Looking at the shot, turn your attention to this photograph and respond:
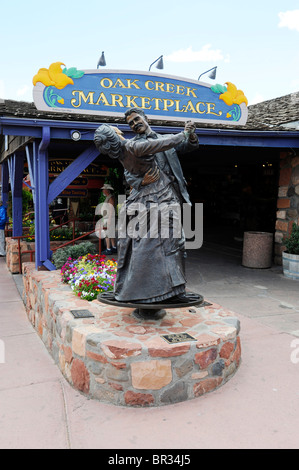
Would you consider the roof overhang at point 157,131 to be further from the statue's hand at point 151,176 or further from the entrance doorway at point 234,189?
the statue's hand at point 151,176

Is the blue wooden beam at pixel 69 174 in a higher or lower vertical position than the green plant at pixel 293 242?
higher

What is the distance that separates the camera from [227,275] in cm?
778

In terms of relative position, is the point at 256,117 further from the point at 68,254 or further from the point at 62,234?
the point at 68,254

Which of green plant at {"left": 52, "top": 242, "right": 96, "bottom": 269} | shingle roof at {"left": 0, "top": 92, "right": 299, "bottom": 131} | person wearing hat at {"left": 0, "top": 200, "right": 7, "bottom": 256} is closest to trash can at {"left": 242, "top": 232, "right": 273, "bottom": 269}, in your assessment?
shingle roof at {"left": 0, "top": 92, "right": 299, "bottom": 131}

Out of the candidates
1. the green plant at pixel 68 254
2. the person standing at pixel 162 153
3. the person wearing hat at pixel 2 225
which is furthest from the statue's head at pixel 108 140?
the person wearing hat at pixel 2 225

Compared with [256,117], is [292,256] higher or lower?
lower

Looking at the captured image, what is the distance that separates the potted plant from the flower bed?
389 cm

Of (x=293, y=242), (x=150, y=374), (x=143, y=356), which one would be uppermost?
(x=293, y=242)

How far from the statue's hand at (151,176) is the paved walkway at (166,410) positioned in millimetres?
1948

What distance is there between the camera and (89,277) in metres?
4.76

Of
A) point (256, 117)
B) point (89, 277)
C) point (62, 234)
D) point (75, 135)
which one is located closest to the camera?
point (89, 277)

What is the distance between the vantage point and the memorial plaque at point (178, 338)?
3201 mm

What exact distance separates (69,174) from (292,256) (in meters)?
4.62

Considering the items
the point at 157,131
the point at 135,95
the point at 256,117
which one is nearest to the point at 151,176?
the point at 157,131
